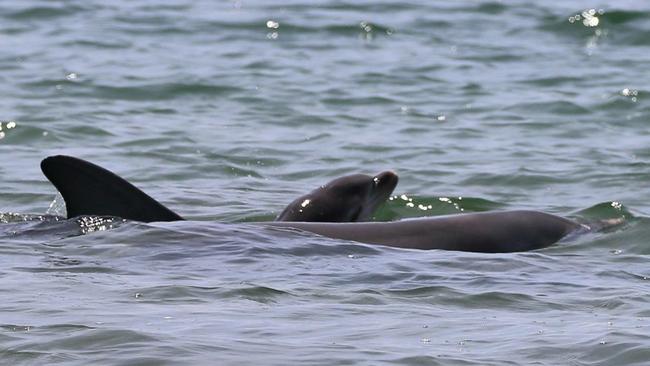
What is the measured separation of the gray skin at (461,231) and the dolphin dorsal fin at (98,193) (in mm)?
667

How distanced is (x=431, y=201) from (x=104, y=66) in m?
6.43

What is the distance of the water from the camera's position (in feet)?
19.8

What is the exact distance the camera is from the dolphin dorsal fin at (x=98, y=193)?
26.7ft

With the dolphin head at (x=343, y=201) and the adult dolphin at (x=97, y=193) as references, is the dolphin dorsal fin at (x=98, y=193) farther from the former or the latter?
the dolphin head at (x=343, y=201)

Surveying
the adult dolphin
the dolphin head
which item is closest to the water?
Answer: the adult dolphin

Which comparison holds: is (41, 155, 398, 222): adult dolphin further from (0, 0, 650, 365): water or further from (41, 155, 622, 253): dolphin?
(0, 0, 650, 365): water

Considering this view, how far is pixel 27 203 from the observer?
9938mm

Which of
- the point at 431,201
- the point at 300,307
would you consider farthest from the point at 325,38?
the point at 300,307

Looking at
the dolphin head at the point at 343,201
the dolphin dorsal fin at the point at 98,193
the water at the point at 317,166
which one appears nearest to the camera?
the water at the point at 317,166

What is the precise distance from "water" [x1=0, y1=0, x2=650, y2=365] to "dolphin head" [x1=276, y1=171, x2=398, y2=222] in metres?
0.40

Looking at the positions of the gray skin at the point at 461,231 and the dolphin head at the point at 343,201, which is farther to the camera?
the dolphin head at the point at 343,201

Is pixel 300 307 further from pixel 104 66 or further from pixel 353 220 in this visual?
pixel 104 66

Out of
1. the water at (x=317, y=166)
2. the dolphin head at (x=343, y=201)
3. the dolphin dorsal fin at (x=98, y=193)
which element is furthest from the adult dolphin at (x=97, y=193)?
the dolphin head at (x=343, y=201)

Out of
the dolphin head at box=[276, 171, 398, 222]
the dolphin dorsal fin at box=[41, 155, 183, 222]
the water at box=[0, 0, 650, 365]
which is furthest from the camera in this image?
the dolphin head at box=[276, 171, 398, 222]
